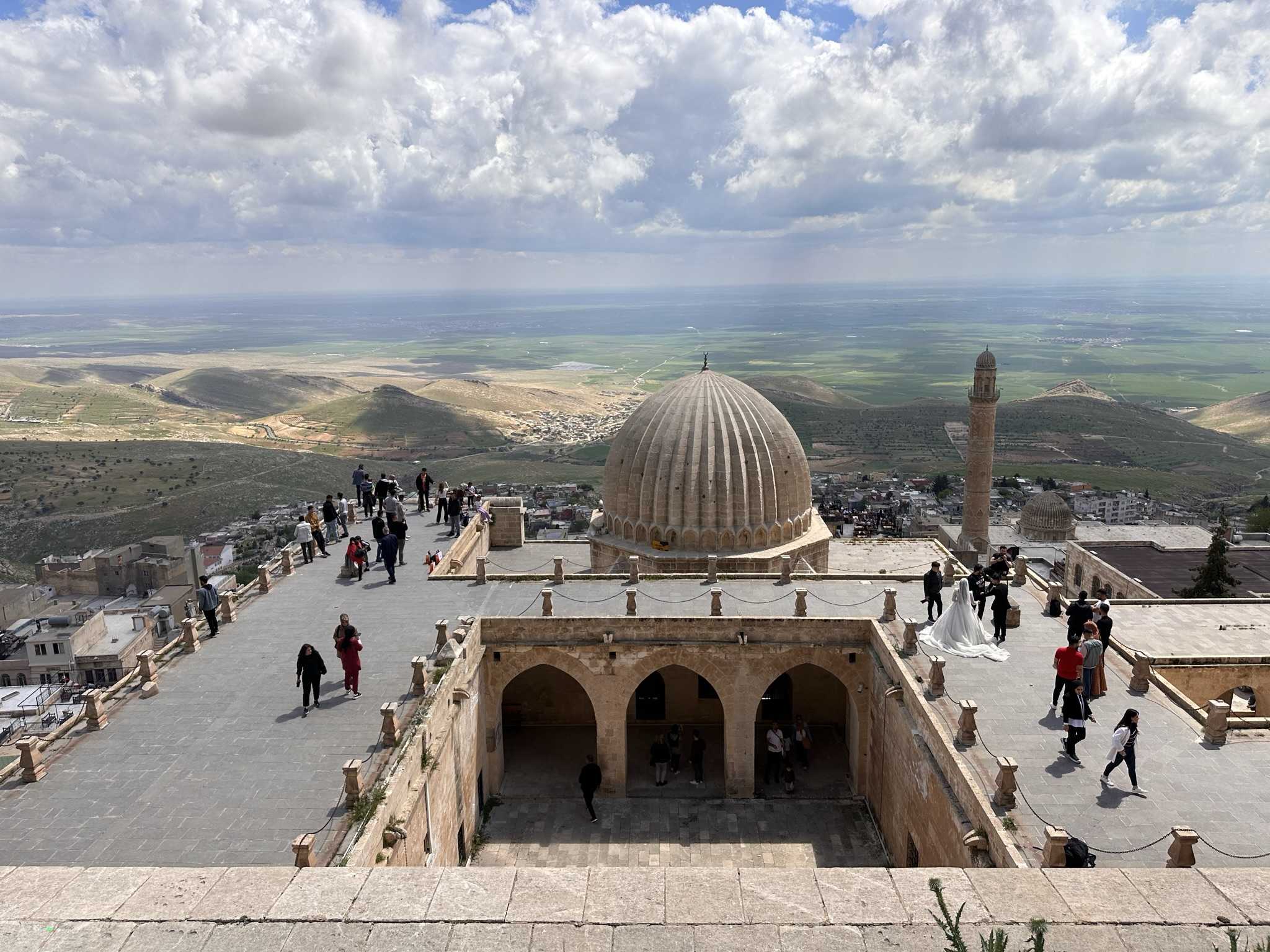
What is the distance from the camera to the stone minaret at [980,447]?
3475 cm

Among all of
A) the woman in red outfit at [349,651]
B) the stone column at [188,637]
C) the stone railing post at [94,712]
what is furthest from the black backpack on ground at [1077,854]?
the stone column at [188,637]

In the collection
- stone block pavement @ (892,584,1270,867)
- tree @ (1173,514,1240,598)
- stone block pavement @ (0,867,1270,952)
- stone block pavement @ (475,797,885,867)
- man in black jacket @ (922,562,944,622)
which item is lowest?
stone block pavement @ (475,797,885,867)

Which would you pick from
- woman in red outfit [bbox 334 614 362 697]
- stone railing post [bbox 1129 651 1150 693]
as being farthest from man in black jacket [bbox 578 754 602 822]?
stone railing post [bbox 1129 651 1150 693]

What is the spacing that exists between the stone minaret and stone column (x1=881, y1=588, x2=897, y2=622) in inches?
700

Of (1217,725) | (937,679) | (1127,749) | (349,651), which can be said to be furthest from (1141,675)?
(349,651)

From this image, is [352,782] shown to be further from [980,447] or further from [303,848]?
[980,447]

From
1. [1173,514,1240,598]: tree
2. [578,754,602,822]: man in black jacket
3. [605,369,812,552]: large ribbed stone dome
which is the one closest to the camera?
[578,754,602,822]: man in black jacket

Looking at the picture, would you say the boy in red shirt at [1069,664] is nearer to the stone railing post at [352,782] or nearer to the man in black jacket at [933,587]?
the man in black jacket at [933,587]

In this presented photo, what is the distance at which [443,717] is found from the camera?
1512cm

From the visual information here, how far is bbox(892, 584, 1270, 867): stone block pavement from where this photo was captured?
1100 centimetres

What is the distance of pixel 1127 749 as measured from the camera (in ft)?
38.3

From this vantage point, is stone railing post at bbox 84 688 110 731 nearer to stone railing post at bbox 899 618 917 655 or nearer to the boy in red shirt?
stone railing post at bbox 899 618 917 655

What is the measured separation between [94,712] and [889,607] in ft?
52.0

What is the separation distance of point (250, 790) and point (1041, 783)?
11.9 meters
